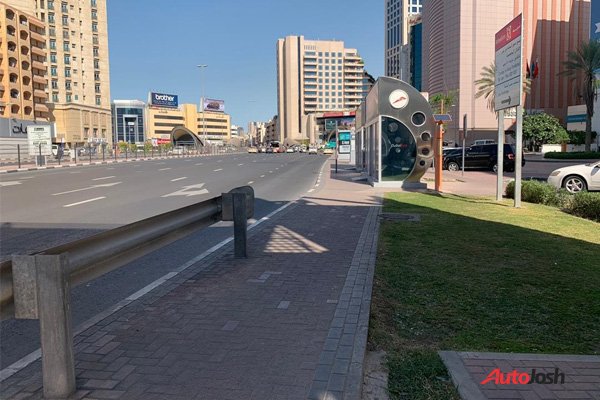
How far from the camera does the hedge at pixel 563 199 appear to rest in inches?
454

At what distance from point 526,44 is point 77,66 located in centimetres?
8458

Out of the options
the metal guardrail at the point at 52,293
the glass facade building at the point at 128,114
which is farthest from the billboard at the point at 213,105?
the metal guardrail at the point at 52,293

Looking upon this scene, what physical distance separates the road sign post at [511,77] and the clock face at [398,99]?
12.5 ft

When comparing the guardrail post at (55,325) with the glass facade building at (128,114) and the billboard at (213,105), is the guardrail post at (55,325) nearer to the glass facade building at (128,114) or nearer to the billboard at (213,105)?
the glass facade building at (128,114)

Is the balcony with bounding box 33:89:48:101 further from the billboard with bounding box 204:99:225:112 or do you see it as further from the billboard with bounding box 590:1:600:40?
the billboard with bounding box 204:99:225:112

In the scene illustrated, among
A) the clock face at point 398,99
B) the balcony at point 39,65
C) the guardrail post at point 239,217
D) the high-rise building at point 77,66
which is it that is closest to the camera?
the guardrail post at point 239,217

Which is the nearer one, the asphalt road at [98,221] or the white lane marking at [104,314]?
the white lane marking at [104,314]

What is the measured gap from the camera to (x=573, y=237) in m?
8.76

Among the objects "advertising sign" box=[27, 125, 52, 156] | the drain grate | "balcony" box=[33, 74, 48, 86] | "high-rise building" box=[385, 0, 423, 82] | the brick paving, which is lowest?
the brick paving

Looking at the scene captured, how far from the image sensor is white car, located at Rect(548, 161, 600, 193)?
17.6 meters

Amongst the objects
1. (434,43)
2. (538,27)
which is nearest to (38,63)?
(434,43)

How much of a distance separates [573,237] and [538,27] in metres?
102

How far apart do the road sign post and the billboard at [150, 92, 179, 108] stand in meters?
158

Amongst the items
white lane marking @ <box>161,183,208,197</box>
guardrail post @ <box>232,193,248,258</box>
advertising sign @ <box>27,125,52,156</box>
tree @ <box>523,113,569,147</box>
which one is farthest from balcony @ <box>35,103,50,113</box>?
guardrail post @ <box>232,193,248,258</box>
